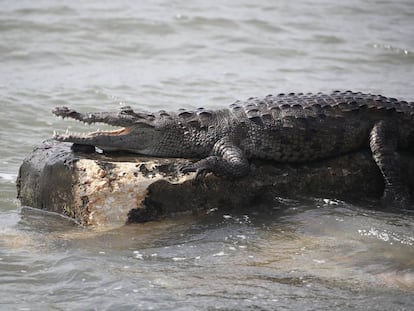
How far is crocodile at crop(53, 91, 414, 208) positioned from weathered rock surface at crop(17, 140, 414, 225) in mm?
108

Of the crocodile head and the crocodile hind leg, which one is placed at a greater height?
the crocodile head

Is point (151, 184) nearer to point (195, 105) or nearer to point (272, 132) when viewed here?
point (272, 132)

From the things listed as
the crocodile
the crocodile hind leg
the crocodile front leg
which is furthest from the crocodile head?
the crocodile hind leg

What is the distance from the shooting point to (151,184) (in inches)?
223

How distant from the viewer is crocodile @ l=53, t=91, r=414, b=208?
609 cm

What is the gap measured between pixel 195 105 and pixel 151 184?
15.7 ft

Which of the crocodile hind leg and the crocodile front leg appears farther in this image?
the crocodile hind leg

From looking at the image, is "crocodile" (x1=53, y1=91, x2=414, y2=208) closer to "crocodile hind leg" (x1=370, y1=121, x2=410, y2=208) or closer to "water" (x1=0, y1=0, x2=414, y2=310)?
"crocodile hind leg" (x1=370, y1=121, x2=410, y2=208)

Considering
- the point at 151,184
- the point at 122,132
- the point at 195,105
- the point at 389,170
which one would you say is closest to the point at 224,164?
the point at 151,184

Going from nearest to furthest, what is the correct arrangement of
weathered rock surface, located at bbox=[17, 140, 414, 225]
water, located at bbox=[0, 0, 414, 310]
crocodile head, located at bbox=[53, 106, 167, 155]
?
water, located at bbox=[0, 0, 414, 310]
weathered rock surface, located at bbox=[17, 140, 414, 225]
crocodile head, located at bbox=[53, 106, 167, 155]

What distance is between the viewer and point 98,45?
13.3m

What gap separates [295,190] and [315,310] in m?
1.82

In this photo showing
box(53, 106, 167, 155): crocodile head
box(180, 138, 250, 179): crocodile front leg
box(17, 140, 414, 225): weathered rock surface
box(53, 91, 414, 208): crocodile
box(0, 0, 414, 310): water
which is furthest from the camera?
box(53, 91, 414, 208): crocodile

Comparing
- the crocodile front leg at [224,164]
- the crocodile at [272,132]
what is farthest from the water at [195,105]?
the crocodile at [272,132]
